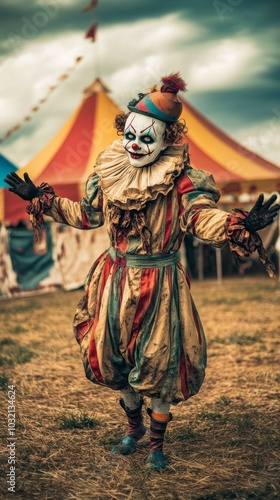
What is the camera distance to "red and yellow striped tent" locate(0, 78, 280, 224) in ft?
33.2

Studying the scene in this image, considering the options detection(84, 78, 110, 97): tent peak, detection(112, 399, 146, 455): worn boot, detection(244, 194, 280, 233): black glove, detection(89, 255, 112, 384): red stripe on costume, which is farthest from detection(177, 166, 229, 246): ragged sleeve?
detection(84, 78, 110, 97): tent peak

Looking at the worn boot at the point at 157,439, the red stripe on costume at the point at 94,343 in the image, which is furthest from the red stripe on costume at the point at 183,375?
the red stripe on costume at the point at 94,343

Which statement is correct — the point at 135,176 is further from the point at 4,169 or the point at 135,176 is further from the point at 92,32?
the point at 92,32

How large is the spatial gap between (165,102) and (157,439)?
170cm

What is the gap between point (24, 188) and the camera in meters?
3.29

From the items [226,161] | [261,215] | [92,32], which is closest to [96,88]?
[92,32]

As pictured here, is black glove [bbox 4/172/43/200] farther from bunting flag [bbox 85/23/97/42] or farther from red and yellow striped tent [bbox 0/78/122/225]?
bunting flag [bbox 85/23/97/42]

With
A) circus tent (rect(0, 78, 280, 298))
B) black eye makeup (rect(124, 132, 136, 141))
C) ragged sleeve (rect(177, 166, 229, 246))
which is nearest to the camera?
ragged sleeve (rect(177, 166, 229, 246))

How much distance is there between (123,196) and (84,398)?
1925 millimetres

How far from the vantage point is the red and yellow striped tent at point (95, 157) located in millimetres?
10125

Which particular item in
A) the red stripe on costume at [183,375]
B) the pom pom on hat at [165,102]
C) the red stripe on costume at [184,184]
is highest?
the pom pom on hat at [165,102]

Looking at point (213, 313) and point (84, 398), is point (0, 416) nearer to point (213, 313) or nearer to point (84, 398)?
point (84, 398)

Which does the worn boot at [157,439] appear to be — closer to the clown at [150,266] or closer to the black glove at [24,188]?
the clown at [150,266]

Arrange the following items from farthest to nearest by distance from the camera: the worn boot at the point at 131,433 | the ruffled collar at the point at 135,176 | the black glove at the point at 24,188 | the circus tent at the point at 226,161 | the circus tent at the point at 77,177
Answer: the circus tent at the point at 226,161 < the circus tent at the point at 77,177 < the worn boot at the point at 131,433 < the black glove at the point at 24,188 < the ruffled collar at the point at 135,176
